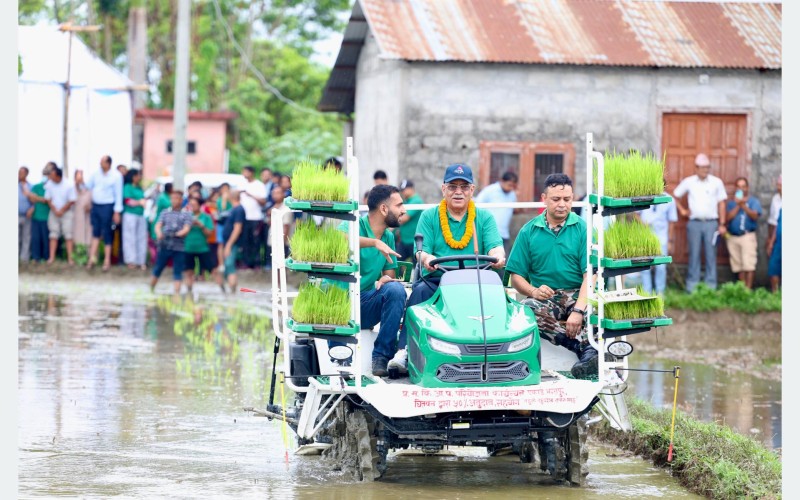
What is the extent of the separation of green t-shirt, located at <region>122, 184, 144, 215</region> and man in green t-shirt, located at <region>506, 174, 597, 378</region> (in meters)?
15.5

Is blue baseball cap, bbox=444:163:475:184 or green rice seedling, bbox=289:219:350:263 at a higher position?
blue baseball cap, bbox=444:163:475:184

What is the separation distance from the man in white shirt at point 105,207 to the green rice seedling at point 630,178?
16516mm

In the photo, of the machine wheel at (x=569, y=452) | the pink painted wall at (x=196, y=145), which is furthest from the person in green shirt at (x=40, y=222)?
the pink painted wall at (x=196, y=145)

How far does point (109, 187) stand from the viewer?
80.3ft

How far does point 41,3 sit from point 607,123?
33143 mm

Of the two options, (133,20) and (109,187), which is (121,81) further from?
(109,187)

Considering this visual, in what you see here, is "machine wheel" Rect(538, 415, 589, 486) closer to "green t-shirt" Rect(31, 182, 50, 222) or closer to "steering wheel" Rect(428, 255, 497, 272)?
"steering wheel" Rect(428, 255, 497, 272)

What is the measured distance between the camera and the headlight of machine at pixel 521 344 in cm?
866

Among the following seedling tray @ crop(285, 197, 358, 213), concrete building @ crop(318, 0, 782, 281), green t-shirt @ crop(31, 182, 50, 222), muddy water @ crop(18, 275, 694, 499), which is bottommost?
muddy water @ crop(18, 275, 694, 499)

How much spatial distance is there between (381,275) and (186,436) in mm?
2082

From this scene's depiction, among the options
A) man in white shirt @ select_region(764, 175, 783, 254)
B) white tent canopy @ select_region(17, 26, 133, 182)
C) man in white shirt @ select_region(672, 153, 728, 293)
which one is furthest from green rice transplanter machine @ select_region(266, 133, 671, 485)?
white tent canopy @ select_region(17, 26, 133, 182)

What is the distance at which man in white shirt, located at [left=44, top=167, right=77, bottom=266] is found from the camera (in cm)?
2475

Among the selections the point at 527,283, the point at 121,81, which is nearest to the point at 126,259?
the point at 121,81

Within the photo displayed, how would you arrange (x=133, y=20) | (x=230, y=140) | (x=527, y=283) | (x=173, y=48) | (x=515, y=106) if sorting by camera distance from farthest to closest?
(x=230, y=140), (x=173, y=48), (x=133, y=20), (x=515, y=106), (x=527, y=283)
